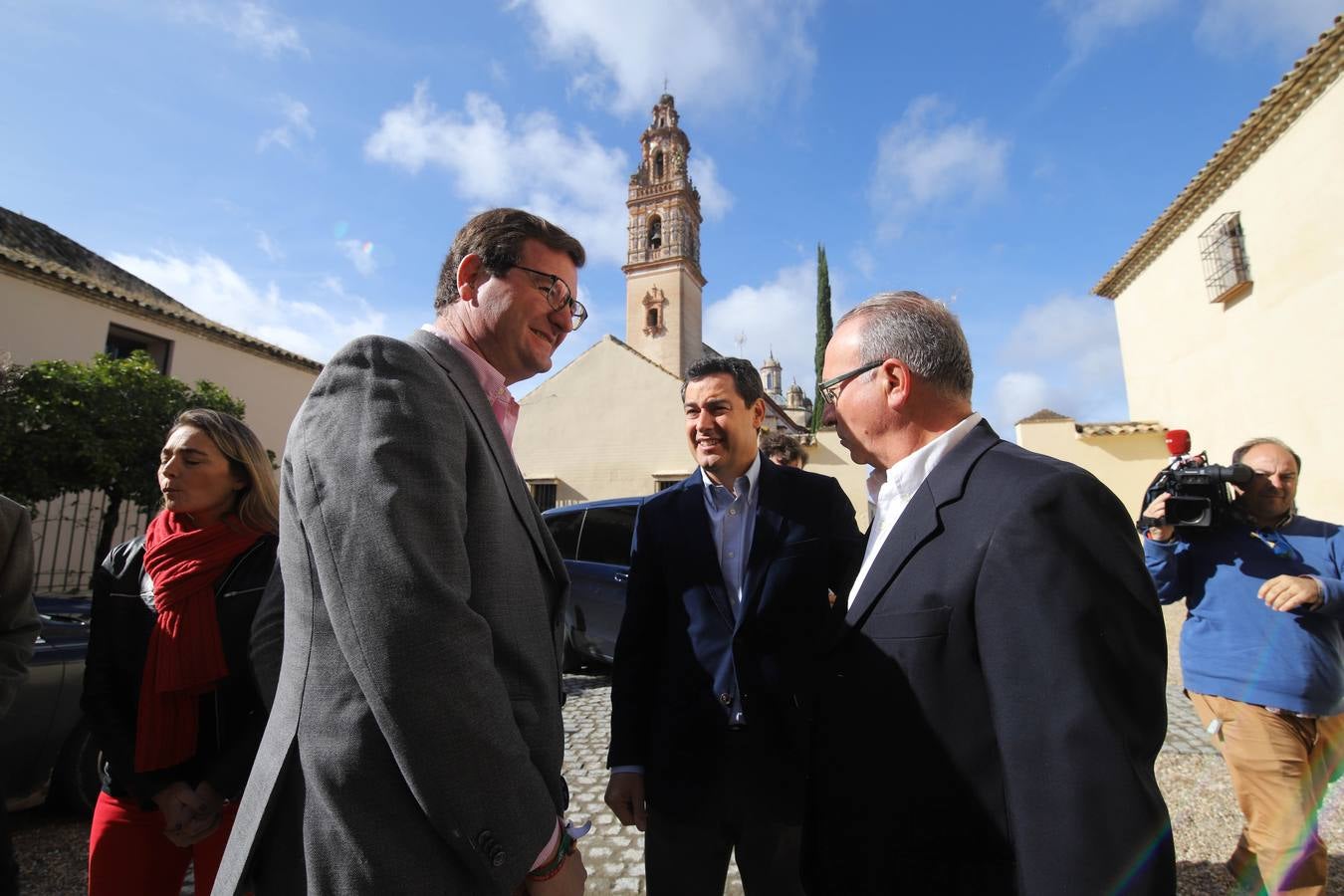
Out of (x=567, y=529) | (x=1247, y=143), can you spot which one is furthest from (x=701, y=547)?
(x=1247, y=143)

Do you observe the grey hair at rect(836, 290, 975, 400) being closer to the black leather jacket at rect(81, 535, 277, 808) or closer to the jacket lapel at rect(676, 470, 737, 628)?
the jacket lapel at rect(676, 470, 737, 628)

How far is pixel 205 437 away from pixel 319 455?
167 cm

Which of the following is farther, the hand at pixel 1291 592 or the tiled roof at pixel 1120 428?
the tiled roof at pixel 1120 428

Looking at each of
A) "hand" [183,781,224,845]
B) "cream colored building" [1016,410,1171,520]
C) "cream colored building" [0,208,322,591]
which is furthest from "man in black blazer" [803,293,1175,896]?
"cream colored building" [1016,410,1171,520]

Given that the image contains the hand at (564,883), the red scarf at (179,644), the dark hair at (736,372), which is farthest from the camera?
the dark hair at (736,372)

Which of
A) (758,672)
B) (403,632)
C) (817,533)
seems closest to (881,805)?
(758,672)

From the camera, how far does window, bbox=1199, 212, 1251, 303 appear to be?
Answer: 11539 millimetres

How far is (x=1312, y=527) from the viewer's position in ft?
9.66

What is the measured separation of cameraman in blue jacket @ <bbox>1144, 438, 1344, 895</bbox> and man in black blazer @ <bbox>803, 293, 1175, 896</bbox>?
230 centimetres

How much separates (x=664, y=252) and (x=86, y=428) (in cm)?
2704

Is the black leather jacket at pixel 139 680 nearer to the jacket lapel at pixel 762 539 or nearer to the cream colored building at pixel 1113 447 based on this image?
the jacket lapel at pixel 762 539

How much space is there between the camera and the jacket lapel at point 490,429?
1.37 metres

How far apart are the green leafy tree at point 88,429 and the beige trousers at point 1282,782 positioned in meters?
11.7

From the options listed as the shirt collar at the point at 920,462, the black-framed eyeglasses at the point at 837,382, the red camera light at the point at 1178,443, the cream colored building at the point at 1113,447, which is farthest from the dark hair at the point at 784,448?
the cream colored building at the point at 1113,447
